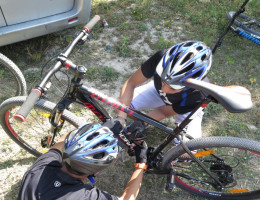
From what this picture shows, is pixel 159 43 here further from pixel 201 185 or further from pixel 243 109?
pixel 243 109

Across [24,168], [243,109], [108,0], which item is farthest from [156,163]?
[108,0]

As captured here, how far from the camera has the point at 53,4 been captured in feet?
12.3

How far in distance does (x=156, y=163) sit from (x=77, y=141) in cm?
116

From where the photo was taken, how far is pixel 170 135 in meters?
2.35

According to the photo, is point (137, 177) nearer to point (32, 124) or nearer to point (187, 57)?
point (187, 57)

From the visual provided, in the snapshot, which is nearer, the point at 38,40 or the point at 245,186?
the point at 245,186

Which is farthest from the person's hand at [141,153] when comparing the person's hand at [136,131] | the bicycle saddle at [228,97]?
the bicycle saddle at [228,97]

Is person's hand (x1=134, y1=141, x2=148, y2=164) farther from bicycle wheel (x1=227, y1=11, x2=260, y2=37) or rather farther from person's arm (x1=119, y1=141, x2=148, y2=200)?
bicycle wheel (x1=227, y1=11, x2=260, y2=37)

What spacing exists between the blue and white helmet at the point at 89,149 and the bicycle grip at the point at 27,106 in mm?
382

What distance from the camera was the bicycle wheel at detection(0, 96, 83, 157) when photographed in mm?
2568

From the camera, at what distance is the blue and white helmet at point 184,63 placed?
2.08 m

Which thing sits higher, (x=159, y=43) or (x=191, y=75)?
(x=191, y=75)

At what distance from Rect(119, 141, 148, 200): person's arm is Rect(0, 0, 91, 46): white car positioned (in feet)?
8.11

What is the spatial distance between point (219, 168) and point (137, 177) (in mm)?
1024
